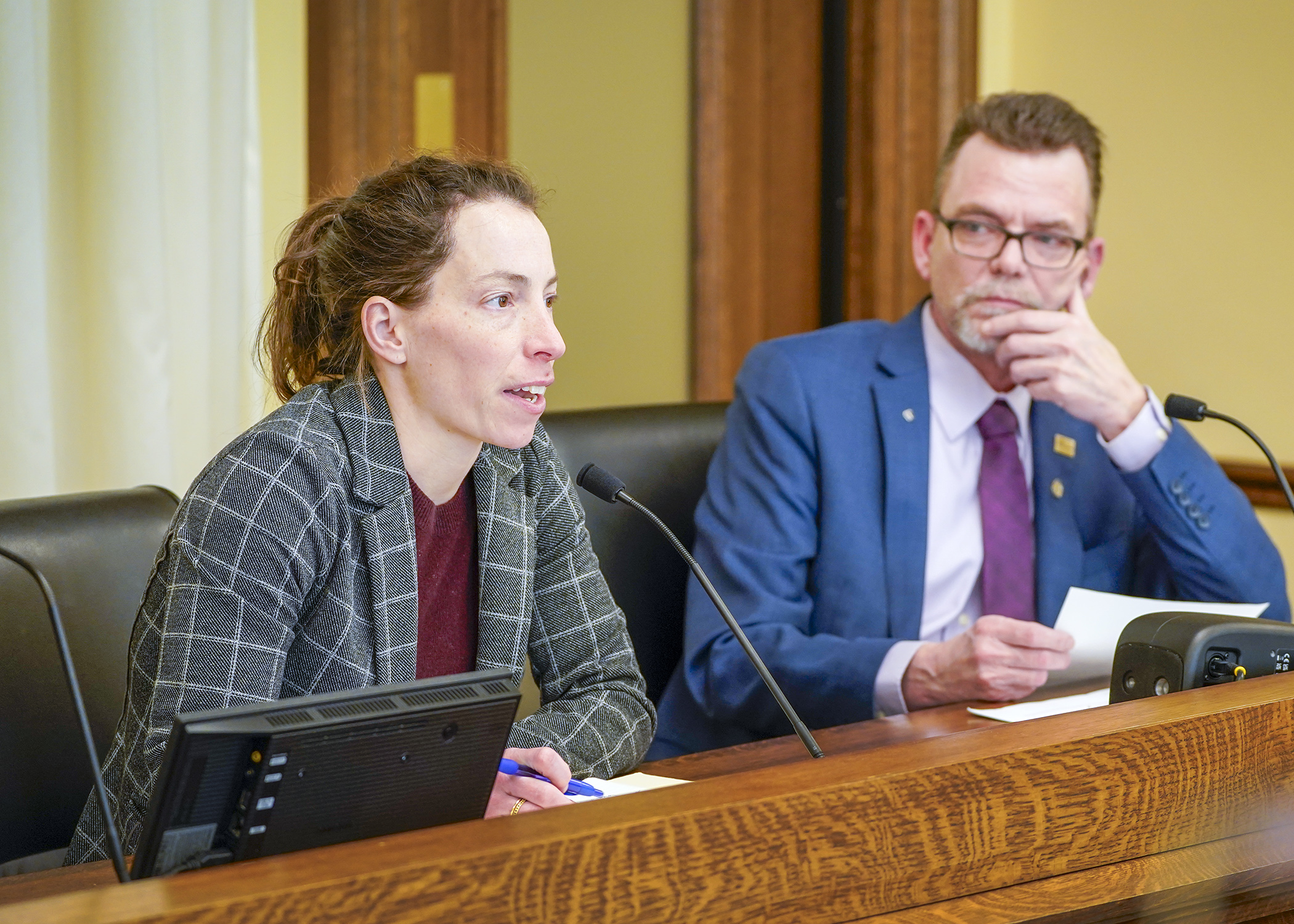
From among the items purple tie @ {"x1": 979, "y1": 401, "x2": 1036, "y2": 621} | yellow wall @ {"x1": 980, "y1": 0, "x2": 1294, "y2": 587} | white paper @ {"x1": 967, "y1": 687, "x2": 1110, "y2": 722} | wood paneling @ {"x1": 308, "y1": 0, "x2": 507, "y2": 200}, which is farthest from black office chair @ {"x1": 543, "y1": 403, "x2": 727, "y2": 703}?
yellow wall @ {"x1": 980, "y1": 0, "x2": 1294, "y2": 587}

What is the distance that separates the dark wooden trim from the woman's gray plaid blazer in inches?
52.1

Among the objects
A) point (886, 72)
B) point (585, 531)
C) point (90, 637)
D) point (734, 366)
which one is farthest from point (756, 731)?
point (886, 72)

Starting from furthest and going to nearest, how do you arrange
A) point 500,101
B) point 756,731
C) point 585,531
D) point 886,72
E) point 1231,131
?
1. point 886,72
2. point 500,101
3. point 1231,131
4. point 756,731
5. point 585,531

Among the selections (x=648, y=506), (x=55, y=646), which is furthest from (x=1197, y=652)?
(x=55, y=646)

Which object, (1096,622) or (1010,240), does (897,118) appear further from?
(1096,622)

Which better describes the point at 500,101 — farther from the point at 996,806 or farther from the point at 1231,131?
the point at 996,806

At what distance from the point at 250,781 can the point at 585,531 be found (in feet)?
2.60

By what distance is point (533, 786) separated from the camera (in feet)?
3.39

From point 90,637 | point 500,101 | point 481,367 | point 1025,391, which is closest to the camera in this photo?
point 481,367

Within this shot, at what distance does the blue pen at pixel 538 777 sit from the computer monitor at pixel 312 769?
30cm

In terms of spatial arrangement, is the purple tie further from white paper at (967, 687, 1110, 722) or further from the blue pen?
the blue pen

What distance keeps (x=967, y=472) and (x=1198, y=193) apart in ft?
2.94

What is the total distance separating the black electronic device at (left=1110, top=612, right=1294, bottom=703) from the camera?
112 cm

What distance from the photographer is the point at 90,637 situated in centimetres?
131
